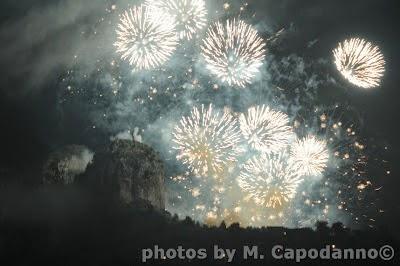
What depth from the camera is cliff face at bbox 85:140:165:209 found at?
6406 cm

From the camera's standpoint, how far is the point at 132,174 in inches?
2564

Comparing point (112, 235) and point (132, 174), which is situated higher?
point (132, 174)

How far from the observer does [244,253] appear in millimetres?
41188

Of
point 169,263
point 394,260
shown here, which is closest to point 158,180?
point 169,263

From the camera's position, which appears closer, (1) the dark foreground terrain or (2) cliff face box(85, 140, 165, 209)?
(1) the dark foreground terrain
